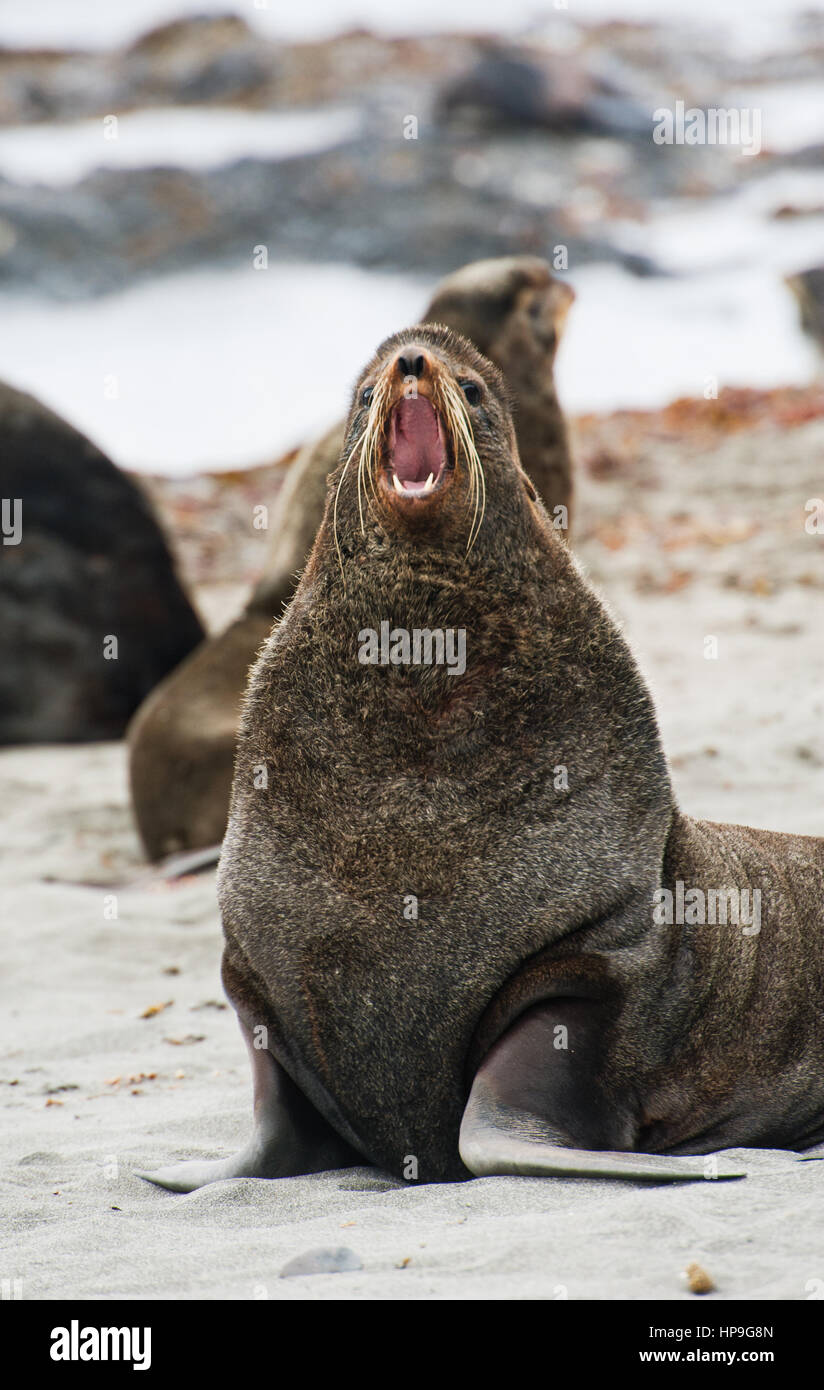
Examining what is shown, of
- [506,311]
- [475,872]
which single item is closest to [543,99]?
[506,311]

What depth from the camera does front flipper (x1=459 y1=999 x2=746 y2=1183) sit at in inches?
104

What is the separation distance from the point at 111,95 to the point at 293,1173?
25451mm

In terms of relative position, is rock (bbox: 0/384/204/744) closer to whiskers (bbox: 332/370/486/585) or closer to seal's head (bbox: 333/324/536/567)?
seal's head (bbox: 333/324/536/567)

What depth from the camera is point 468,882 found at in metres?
2.90

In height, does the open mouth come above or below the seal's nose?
below

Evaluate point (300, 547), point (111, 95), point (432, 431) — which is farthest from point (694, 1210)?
point (111, 95)

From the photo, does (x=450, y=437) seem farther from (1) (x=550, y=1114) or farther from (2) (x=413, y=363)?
(1) (x=550, y=1114)

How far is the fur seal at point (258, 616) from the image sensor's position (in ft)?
22.2

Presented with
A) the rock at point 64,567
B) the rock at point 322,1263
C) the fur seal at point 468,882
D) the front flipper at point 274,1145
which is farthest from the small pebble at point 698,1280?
the rock at point 64,567

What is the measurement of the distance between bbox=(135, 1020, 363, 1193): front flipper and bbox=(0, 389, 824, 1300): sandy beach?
0.07m

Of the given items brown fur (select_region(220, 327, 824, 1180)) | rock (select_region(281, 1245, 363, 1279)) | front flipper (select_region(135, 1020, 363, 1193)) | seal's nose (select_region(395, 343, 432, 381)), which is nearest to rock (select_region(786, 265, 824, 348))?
brown fur (select_region(220, 327, 824, 1180))

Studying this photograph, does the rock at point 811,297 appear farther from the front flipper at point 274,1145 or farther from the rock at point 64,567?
the front flipper at point 274,1145
